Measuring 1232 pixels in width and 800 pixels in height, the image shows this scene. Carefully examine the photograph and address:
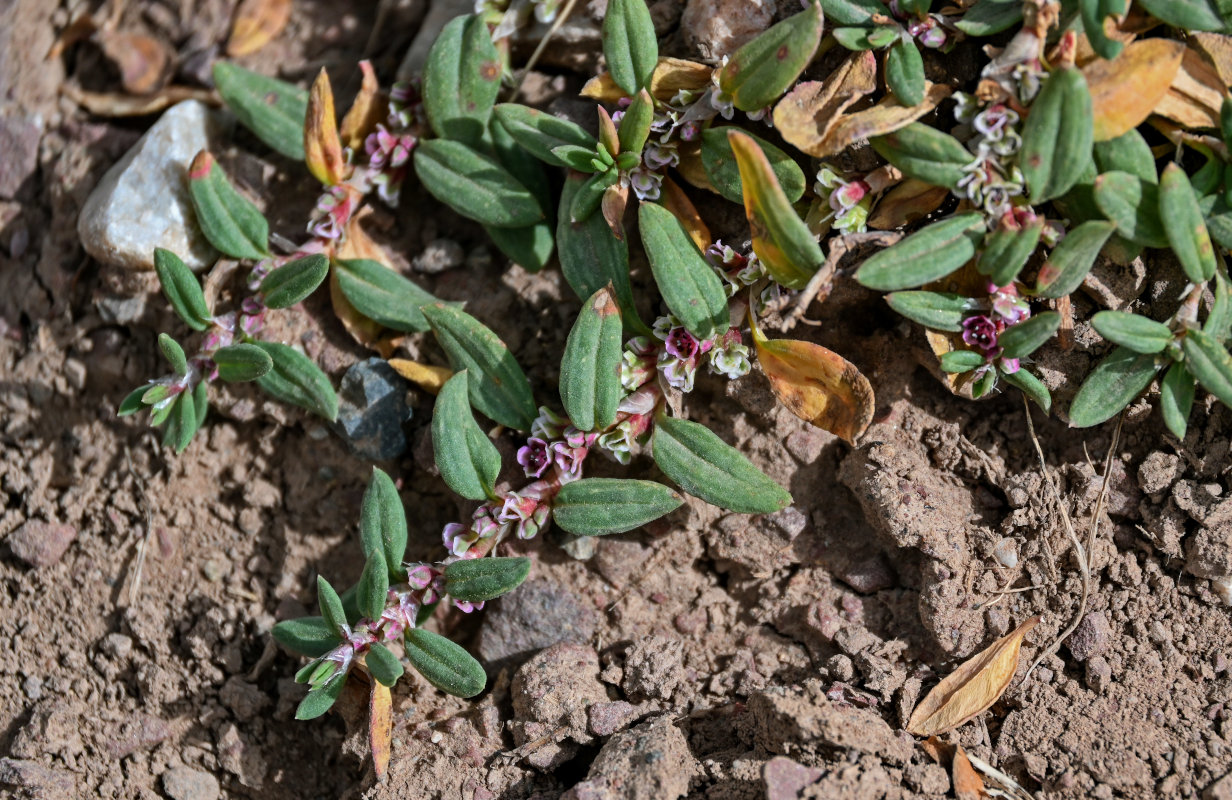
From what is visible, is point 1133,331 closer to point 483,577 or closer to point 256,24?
point 483,577

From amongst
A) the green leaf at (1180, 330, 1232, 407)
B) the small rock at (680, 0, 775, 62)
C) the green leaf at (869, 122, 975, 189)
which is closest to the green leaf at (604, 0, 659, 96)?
the small rock at (680, 0, 775, 62)

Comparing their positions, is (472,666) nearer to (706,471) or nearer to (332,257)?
(706,471)

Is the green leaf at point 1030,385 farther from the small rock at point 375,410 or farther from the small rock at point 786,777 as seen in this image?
the small rock at point 375,410

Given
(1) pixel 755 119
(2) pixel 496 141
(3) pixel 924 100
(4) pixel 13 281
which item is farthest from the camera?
(4) pixel 13 281

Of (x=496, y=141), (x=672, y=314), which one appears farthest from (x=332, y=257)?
(x=672, y=314)

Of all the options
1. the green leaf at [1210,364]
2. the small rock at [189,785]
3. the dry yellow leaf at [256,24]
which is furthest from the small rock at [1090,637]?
the dry yellow leaf at [256,24]

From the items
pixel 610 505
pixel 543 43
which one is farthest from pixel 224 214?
pixel 610 505

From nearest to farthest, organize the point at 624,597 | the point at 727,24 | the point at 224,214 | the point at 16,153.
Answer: the point at 727,24
the point at 624,597
the point at 224,214
the point at 16,153
